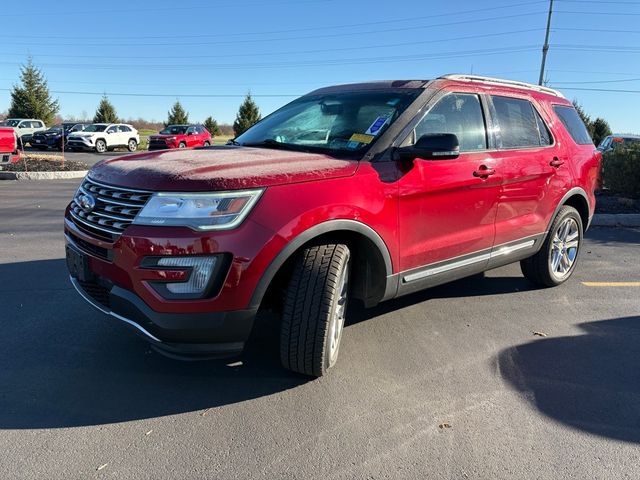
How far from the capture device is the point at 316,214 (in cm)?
285

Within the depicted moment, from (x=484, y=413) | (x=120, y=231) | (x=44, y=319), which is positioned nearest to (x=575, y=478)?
(x=484, y=413)

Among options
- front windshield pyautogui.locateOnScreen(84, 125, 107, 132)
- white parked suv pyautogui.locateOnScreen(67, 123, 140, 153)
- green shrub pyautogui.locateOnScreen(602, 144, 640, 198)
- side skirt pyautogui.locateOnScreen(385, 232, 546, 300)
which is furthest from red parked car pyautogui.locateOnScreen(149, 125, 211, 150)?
side skirt pyautogui.locateOnScreen(385, 232, 546, 300)

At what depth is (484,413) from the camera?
2.91 m

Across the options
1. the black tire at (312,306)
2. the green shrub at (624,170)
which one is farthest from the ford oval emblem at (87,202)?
the green shrub at (624,170)

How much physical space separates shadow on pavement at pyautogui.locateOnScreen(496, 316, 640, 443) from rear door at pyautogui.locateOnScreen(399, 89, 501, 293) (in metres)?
0.82

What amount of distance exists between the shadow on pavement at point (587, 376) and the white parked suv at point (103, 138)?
29523 millimetres

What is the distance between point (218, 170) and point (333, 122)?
4.52ft

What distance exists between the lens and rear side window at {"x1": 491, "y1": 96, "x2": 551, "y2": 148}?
4.26 metres

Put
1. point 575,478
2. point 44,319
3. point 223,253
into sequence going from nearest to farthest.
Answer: point 575,478 → point 223,253 → point 44,319

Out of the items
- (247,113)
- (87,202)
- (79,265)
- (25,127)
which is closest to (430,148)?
(87,202)

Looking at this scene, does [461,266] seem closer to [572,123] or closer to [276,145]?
[276,145]

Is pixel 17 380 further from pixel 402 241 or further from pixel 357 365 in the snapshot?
pixel 402 241

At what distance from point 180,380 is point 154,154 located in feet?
5.14

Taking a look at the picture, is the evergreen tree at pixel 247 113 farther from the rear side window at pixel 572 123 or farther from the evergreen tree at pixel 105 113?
the rear side window at pixel 572 123
